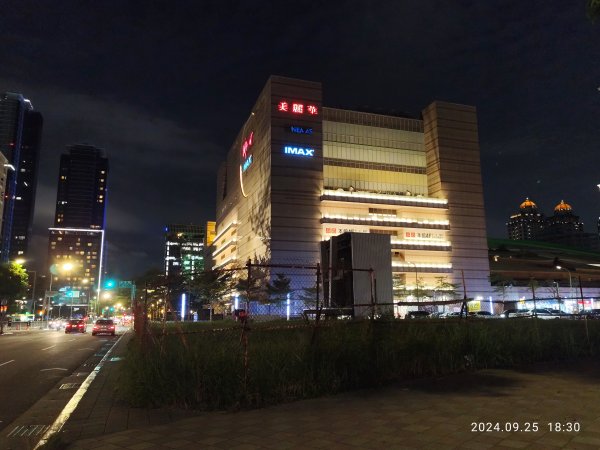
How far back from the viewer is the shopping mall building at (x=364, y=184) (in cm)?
7694

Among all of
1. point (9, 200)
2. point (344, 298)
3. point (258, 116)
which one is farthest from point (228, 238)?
point (9, 200)

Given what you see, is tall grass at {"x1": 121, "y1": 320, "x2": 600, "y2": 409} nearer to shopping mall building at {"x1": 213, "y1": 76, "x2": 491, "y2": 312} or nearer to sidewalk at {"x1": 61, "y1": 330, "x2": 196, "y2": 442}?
sidewalk at {"x1": 61, "y1": 330, "x2": 196, "y2": 442}

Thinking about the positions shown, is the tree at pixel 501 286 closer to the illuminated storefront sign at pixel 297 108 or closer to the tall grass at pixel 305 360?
the illuminated storefront sign at pixel 297 108

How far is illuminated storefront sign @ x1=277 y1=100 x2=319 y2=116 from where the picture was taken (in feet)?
258

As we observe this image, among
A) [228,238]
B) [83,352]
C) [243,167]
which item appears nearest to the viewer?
[83,352]

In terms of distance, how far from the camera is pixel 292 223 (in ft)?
248

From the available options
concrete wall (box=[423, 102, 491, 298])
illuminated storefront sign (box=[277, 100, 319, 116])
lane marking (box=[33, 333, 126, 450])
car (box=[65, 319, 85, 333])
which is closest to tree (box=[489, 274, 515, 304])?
concrete wall (box=[423, 102, 491, 298])

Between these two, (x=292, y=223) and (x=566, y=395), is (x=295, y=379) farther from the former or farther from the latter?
(x=292, y=223)

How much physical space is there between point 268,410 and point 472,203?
86.8m

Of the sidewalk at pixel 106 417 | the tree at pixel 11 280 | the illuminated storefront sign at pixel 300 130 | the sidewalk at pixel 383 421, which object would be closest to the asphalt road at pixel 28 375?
the sidewalk at pixel 106 417

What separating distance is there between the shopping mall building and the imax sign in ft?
0.60

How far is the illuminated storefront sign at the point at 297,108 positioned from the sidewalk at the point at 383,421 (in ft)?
240

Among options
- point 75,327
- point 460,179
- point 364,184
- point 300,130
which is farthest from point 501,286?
point 75,327

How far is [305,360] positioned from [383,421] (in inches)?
105
